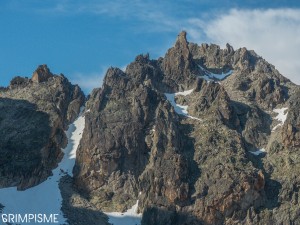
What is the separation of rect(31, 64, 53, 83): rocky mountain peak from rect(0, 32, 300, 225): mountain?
32cm

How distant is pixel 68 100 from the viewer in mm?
155750

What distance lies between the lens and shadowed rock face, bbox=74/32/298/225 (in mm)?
114125

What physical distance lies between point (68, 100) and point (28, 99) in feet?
42.3

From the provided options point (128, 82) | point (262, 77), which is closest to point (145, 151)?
point (128, 82)

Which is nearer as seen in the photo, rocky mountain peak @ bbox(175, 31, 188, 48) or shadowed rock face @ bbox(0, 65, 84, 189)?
shadowed rock face @ bbox(0, 65, 84, 189)

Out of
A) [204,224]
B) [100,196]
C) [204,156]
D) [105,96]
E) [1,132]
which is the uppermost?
[105,96]

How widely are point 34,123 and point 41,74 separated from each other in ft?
92.8

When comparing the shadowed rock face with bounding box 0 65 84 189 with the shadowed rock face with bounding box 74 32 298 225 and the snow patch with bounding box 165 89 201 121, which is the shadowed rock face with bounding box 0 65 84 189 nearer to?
the shadowed rock face with bounding box 74 32 298 225

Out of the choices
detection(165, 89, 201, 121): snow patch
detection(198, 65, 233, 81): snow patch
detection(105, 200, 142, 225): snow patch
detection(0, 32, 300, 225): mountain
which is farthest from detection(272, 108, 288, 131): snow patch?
detection(105, 200, 142, 225): snow patch

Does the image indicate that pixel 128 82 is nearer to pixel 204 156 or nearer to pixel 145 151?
pixel 145 151

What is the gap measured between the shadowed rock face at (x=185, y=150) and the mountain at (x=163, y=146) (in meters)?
0.24

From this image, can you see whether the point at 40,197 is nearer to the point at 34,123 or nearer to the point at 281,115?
the point at 34,123

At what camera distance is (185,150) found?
130m

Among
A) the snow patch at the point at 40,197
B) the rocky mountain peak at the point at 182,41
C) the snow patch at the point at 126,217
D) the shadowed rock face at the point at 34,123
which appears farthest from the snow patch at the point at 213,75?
the snow patch at the point at 126,217
